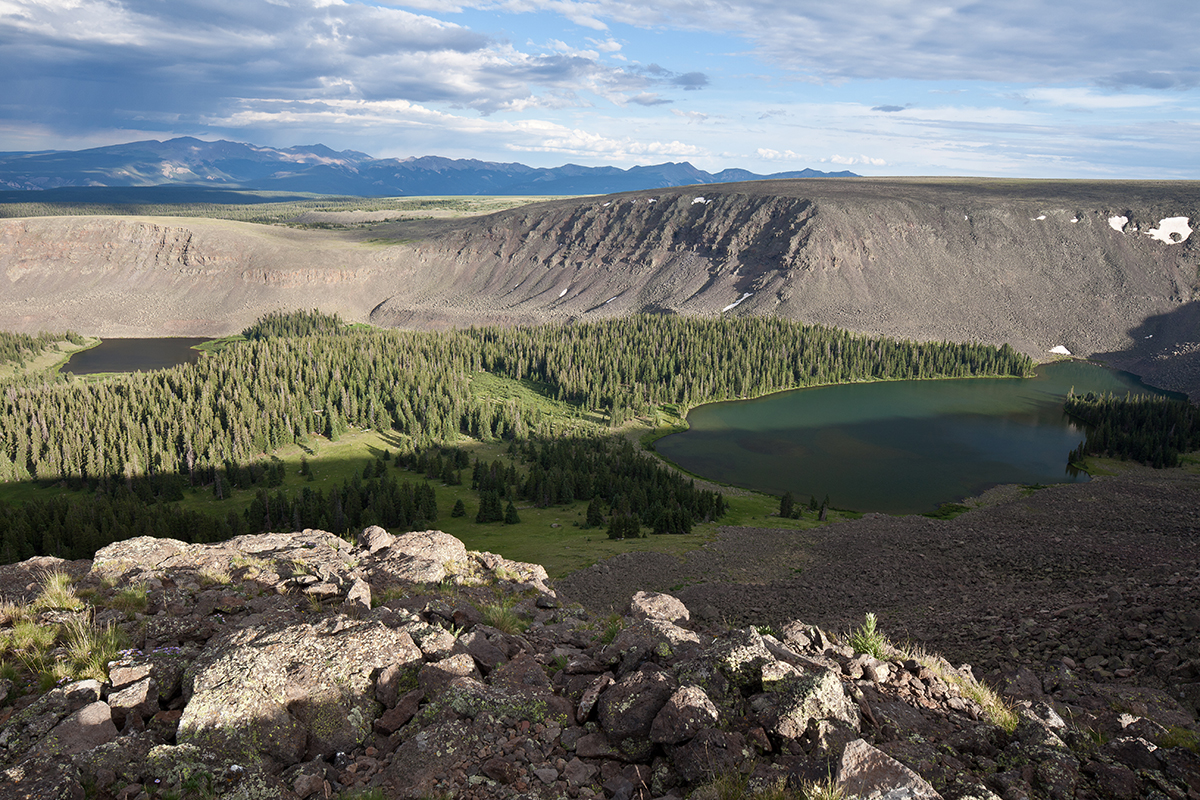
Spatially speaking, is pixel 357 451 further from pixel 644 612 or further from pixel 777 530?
pixel 644 612

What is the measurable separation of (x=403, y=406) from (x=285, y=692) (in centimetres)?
9830

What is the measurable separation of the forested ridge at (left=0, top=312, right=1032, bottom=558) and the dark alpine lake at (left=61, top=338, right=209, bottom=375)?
17100 mm

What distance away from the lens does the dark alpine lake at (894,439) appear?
79688 mm

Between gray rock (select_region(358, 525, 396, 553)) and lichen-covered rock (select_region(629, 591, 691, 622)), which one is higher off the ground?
lichen-covered rock (select_region(629, 591, 691, 622))

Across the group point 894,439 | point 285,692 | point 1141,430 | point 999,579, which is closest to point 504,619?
point 285,692

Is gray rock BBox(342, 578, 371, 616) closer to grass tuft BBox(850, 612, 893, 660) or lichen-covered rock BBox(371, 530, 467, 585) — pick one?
lichen-covered rock BBox(371, 530, 467, 585)

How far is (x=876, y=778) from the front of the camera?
8180 mm

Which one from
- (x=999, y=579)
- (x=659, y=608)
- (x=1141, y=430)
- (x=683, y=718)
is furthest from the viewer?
(x=1141, y=430)

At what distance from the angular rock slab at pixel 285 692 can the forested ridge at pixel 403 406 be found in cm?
4957

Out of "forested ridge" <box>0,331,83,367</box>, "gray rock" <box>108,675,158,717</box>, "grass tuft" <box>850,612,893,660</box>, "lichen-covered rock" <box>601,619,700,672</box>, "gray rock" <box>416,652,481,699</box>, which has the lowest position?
"forested ridge" <box>0,331,83,367</box>

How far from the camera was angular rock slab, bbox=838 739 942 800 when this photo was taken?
7883 mm

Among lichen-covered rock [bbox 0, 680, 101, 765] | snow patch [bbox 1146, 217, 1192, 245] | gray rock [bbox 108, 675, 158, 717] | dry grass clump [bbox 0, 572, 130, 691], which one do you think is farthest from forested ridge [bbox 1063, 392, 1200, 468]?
lichen-covered rock [bbox 0, 680, 101, 765]

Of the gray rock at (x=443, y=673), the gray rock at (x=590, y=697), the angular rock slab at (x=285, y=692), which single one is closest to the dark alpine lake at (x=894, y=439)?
A: the gray rock at (x=590, y=697)

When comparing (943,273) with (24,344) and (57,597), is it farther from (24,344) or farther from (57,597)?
(24,344)
